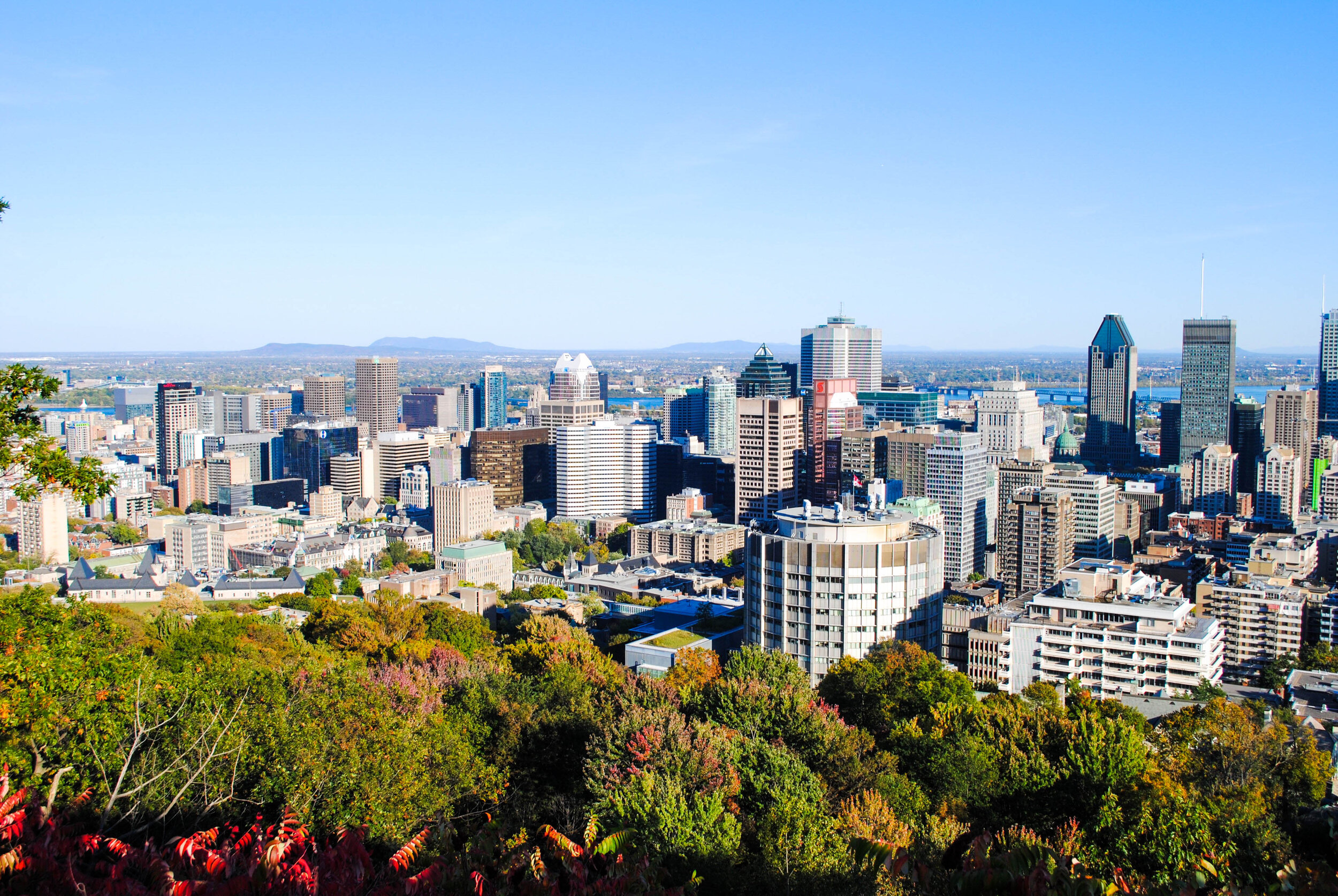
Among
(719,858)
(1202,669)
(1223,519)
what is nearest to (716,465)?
(1223,519)

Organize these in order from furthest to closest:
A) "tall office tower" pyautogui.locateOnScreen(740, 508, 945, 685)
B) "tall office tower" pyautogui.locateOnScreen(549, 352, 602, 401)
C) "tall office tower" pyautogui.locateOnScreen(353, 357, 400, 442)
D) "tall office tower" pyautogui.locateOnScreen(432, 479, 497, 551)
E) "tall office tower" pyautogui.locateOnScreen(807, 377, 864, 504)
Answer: "tall office tower" pyautogui.locateOnScreen(353, 357, 400, 442)
"tall office tower" pyautogui.locateOnScreen(549, 352, 602, 401)
"tall office tower" pyautogui.locateOnScreen(807, 377, 864, 504)
"tall office tower" pyautogui.locateOnScreen(432, 479, 497, 551)
"tall office tower" pyautogui.locateOnScreen(740, 508, 945, 685)

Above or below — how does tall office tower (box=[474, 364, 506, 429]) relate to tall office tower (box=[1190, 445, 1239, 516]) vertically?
above

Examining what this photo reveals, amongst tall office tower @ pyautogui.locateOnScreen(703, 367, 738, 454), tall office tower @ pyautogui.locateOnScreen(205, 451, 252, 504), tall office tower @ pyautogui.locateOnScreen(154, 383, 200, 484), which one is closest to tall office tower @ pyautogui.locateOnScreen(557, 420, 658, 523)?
tall office tower @ pyautogui.locateOnScreen(205, 451, 252, 504)

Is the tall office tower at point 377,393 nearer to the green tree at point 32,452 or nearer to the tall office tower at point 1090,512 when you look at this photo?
the tall office tower at point 1090,512

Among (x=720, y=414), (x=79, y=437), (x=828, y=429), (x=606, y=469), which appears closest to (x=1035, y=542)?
(x=828, y=429)

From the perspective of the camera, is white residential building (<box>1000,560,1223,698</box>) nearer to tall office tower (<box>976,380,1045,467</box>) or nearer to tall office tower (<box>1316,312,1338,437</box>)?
tall office tower (<box>976,380,1045,467</box>)

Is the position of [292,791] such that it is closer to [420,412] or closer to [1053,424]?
[420,412]

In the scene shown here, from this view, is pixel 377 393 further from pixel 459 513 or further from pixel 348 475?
pixel 459 513
